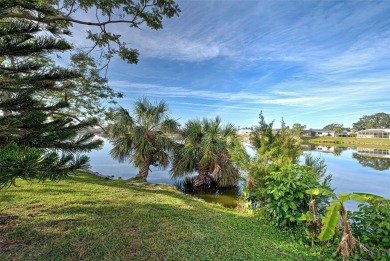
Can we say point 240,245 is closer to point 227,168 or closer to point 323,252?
point 323,252

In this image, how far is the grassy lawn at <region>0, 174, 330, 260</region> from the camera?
234 cm

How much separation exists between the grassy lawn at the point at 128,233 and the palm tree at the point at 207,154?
3.66 m

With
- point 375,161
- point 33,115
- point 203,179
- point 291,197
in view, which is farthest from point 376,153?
point 33,115

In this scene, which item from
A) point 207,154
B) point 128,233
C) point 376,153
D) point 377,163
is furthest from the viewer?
point 376,153

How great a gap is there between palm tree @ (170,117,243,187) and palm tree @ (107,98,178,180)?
0.69 m

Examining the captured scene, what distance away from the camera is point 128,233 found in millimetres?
2820

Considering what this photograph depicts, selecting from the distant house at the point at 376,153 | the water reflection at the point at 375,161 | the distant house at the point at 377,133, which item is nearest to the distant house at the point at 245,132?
the water reflection at the point at 375,161

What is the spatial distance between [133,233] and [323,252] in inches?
108

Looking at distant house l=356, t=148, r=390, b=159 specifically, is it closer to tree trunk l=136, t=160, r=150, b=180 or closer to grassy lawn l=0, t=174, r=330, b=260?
tree trunk l=136, t=160, r=150, b=180

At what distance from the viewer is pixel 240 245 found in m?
2.68

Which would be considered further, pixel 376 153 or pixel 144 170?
pixel 376 153

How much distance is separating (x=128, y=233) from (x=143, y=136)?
5.54 m

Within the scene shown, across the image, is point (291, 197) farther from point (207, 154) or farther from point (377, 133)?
point (377, 133)

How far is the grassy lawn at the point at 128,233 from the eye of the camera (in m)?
2.34
